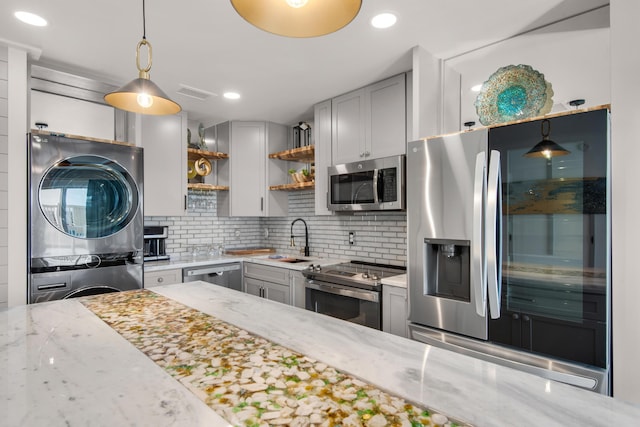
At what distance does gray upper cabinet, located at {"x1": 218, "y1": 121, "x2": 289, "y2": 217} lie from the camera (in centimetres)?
411

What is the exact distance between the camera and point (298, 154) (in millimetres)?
3959

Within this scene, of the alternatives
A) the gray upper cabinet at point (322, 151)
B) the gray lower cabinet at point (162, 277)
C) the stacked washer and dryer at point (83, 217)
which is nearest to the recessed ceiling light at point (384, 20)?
the gray upper cabinet at point (322, 151)

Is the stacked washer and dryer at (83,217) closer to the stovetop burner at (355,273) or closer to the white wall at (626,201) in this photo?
the stovetop burner at (355,273)

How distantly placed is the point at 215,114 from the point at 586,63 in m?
3.31

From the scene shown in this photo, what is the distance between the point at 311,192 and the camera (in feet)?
13.6

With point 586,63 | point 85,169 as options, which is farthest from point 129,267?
point 586,63

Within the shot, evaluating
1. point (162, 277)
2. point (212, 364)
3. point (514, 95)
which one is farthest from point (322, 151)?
point (212, 364)

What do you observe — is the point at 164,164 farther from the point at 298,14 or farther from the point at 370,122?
the point at 298,14

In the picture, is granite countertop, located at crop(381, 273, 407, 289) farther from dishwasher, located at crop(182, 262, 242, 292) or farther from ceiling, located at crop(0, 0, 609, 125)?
dishwasher, located at crop(182, 262, 242, 292)

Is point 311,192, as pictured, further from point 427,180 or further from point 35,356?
point 35,356

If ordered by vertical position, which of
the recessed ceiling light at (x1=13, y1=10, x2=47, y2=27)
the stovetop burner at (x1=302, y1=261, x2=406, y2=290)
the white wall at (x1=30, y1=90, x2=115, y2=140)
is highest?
the recessed ceiling light at (x1=13, y1=10, x2=47, y2=27)

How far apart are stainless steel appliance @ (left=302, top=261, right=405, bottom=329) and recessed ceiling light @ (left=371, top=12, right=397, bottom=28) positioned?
5.57 ft

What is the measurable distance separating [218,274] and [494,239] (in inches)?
111

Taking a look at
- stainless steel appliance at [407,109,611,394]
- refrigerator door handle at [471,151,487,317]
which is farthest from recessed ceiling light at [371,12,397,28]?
refrigerator door handle at [471,151,487,317]
